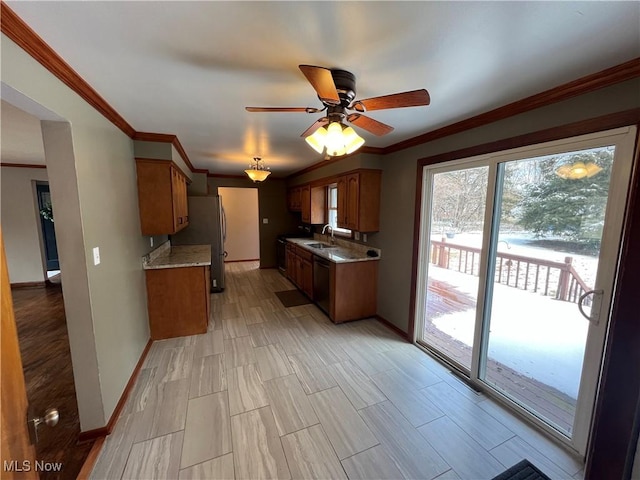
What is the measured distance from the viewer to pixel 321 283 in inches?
154

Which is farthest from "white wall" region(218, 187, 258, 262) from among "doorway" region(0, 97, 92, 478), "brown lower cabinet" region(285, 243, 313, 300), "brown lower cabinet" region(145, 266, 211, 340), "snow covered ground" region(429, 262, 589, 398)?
"snow covered ground" region(429, 262, 589, 398)

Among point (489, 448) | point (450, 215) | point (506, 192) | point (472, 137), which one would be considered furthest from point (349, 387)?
point (472, 137)

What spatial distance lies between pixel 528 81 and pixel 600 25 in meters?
0.50

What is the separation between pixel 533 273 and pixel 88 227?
320 centimetres

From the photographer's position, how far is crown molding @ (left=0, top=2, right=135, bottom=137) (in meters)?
1.07

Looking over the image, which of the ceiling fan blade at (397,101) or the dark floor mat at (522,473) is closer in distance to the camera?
the ceiling fan blade at (397,101)

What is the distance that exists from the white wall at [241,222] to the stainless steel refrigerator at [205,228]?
257 cm

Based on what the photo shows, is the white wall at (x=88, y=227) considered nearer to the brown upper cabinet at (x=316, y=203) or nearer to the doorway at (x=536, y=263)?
the doorway at (x=536, y=263)

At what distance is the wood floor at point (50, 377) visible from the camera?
1696mm

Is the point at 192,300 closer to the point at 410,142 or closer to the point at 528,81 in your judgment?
the point at 410,142

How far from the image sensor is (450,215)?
2730 millimetres

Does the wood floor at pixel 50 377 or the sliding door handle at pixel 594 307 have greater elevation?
the sliding door handle at pixel 594 307

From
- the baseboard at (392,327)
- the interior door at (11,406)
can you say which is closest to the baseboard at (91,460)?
the interior door at (11,406)

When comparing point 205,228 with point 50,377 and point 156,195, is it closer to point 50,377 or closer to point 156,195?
point 156,195
